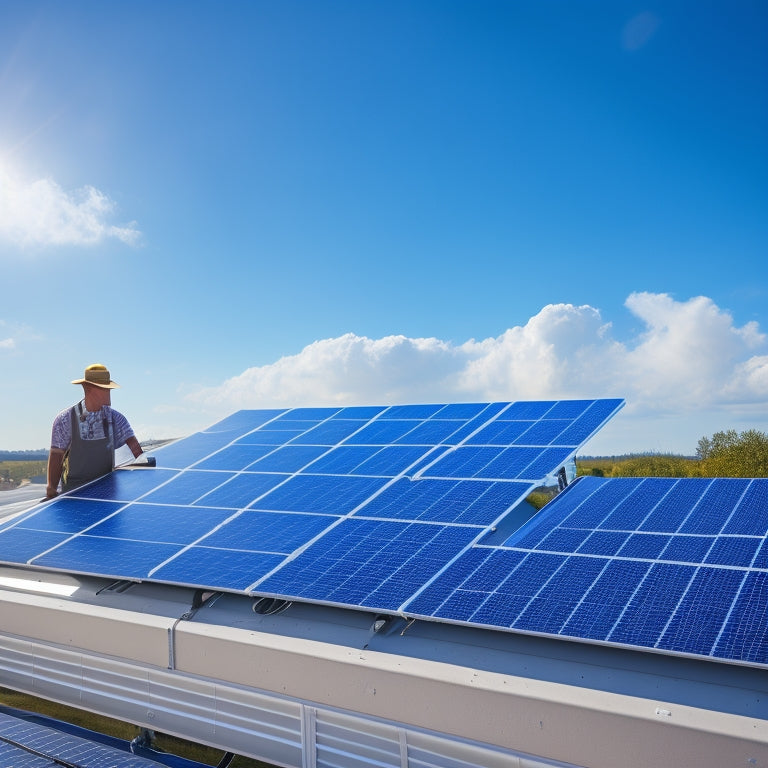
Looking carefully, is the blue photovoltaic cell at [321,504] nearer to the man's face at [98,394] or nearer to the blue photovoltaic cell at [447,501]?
the blue photovoltaic cell at [447,501]

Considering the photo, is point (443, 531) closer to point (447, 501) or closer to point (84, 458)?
point (447, 501)

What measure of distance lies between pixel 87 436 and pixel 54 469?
0.78m

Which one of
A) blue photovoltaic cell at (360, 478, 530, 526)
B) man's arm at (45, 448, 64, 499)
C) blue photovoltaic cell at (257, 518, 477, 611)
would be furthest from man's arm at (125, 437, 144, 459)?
blue photovoltaic cell at (257, 518, 477, 611)

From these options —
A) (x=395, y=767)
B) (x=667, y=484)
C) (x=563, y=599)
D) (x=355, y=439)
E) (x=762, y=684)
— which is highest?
(x=355, y=439)

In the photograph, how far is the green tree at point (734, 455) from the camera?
47.4 m

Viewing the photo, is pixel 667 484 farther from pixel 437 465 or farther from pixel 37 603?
pixel 37 603

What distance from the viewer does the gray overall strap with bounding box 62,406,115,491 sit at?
11398 mm

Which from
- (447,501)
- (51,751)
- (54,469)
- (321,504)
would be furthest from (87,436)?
(447,501)

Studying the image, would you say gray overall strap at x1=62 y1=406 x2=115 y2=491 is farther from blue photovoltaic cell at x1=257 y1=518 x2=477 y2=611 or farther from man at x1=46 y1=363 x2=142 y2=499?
blue photovoltaic cell at x1=257 y1=518 x2=477 y2=611

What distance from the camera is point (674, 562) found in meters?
6.10

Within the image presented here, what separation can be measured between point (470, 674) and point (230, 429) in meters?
8.73

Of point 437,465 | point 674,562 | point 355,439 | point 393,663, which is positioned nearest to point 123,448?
point 355,439

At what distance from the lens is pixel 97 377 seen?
11.1 m

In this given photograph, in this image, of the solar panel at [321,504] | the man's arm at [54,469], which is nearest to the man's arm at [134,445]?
the solar panel at [321,504]
